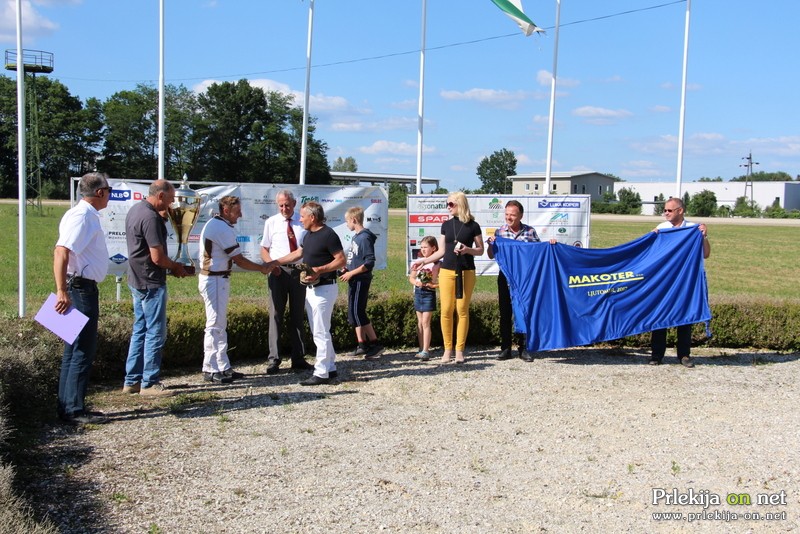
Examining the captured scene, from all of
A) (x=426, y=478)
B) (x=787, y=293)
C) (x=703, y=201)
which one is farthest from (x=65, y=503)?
(x=703, y=201)

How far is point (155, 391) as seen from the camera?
6.70 metres

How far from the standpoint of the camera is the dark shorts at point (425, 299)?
8.58 meters

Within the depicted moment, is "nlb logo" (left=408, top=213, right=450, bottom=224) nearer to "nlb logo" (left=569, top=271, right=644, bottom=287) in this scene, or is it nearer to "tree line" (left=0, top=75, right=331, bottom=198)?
"nlb logo" (left=569, top=271, right=644, bottom=287)

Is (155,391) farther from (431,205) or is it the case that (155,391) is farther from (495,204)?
(495,204)

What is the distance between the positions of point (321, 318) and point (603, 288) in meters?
3.66

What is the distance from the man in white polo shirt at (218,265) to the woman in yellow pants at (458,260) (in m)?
2.20

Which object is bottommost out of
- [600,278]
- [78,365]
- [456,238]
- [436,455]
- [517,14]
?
[436,455]

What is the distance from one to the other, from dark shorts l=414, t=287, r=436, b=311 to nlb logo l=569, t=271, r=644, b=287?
1.70m

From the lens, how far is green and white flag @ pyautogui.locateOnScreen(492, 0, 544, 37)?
403 inches

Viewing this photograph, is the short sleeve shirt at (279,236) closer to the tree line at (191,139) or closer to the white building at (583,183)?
the tree line at (191,139)

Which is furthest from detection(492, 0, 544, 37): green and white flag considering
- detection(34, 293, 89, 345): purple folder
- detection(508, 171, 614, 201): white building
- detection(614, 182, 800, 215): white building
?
detection(614, 182, 800, 215): white building

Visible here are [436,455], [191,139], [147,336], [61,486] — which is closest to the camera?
[61,486]

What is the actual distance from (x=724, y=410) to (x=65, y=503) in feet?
18.1

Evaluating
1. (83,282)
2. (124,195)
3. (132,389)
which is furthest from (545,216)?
(83,282)
